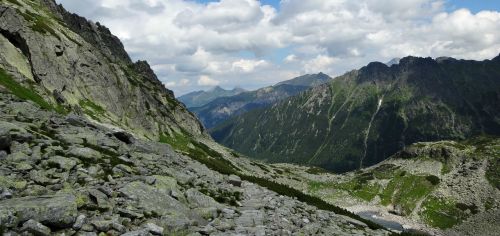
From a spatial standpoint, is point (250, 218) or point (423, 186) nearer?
point (250, 218)

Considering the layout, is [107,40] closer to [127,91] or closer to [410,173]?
[127,91]

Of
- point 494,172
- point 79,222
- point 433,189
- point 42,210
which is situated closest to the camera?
point 42,210

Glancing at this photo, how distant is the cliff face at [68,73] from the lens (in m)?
84.0

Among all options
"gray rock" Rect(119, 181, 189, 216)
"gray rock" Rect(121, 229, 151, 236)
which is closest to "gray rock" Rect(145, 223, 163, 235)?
"gray rock" Rect(121, 229, 151, 236)

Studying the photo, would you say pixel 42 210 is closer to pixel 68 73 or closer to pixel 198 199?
pixel 198 199

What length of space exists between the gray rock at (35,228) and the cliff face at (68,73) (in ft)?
191

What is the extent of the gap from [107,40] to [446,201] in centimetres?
15493

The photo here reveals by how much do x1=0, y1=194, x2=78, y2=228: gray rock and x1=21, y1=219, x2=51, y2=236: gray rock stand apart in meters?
0.37

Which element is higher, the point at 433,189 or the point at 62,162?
the point at 62,162

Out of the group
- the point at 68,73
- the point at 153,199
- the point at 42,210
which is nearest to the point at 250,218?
the point at 153,199

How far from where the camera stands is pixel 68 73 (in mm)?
101750

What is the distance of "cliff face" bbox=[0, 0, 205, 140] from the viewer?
3307 inches

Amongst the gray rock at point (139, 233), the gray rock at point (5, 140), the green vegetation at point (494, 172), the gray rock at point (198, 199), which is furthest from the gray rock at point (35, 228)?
the green vegetation at point (494, 172)

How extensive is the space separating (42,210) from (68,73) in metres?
94.5
